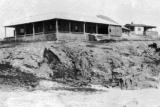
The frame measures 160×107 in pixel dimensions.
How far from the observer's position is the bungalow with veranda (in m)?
49.2

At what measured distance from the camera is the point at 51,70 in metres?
43.0

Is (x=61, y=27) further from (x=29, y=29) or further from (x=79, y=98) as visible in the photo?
(x=79, y=98)

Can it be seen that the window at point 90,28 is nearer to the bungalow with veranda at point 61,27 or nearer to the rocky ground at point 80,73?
the bungalow with veranda at point 61,27

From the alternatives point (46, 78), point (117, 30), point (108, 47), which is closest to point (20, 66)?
point (46, 78)

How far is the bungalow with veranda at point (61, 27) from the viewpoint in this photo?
49234 millimetres

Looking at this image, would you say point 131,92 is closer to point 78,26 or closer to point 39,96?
point 39,96

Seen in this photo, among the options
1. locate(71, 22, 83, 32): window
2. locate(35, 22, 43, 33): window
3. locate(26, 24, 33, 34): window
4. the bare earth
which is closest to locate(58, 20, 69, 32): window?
locate(71, 22, 83, 32): window

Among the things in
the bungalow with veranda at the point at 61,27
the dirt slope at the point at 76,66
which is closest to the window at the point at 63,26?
the bungalow with veranda at the point at 61,27

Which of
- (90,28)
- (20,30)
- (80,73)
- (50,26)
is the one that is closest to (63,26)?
(50,26)

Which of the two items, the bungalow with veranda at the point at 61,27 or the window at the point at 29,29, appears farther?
the window at the point at 29,29

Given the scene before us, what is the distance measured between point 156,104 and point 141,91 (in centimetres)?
494

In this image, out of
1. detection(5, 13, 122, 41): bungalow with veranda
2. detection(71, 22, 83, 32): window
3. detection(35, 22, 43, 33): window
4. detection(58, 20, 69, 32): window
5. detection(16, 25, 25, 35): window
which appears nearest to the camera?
detection(5, 13, 122, 41): bungalow with veranda

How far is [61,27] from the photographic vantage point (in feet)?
170

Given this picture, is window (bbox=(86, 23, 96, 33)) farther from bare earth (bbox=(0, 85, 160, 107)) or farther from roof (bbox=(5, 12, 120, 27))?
bare earth (bbox=(0, 85, 160, 107))
